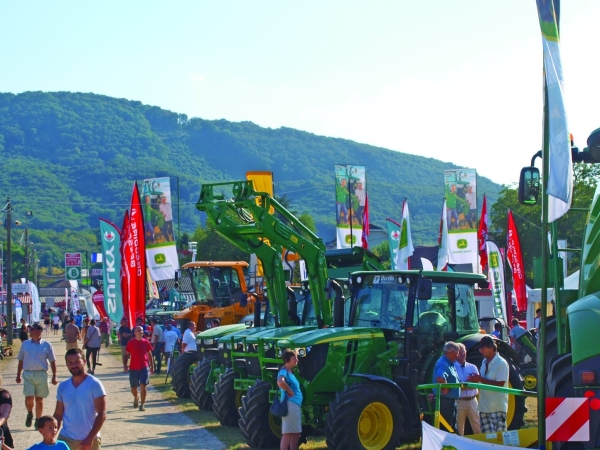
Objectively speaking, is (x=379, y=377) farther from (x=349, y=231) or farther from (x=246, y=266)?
(x=349, y=231)

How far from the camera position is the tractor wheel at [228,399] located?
1655 cm

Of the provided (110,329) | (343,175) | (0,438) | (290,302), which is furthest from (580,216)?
(0,438)

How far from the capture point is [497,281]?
2955cm

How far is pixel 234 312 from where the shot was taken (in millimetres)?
29656

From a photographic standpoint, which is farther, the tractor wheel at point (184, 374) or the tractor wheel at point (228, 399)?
the tractor wheel at point (184, 374)

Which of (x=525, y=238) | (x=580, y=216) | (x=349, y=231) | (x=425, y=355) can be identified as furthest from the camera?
(x=525, y=238)

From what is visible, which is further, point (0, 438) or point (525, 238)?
point (525, 238)

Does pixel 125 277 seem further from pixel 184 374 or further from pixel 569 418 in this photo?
pixel 569 418

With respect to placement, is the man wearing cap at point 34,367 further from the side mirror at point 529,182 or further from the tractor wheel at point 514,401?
the side mirror at point 529,182

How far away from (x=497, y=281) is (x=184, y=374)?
11.4m

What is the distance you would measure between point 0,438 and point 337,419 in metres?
4.56

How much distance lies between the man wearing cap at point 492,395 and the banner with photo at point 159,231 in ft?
74.5

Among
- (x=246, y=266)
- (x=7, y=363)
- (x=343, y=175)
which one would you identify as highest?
(x=343, y=175)

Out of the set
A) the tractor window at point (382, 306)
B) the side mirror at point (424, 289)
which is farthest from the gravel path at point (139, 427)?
the side mirror at point (424, 289)
